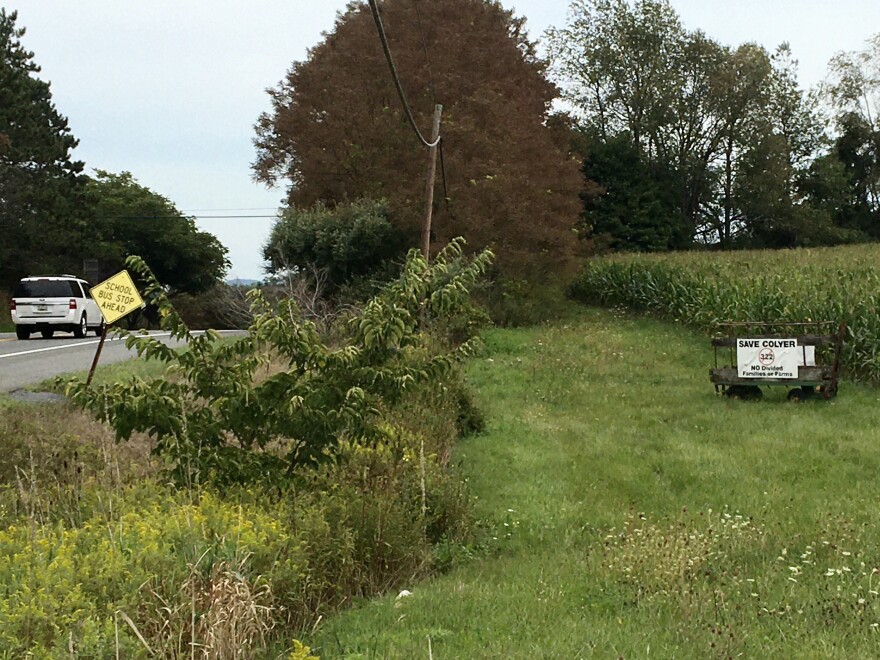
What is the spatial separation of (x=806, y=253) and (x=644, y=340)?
35.2 ft

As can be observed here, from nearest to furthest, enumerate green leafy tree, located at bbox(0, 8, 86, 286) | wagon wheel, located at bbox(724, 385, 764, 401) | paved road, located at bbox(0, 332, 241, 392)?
wagon wheel, located at bbox(724, 385, 764, 401)
paved road, located at bbox(0, 332, 241, 392)
green leafy tree, located at bbox(0, 8, 86, 286)

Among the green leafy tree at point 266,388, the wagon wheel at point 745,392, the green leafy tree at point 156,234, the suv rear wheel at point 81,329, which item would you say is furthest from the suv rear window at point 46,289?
the green leafy tree at point 156,234

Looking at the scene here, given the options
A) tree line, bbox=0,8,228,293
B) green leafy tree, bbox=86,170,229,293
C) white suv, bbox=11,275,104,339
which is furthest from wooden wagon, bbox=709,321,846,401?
green leafy tree, bbox=86,170,229,293

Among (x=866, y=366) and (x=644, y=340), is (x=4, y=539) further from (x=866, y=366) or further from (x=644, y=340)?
(x=644, y=340)

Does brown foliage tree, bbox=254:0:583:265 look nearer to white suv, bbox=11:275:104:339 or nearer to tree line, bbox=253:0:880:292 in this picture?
tree line, bbox=253:0:880:292

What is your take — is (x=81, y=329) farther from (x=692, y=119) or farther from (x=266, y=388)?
(x=692, y=119)

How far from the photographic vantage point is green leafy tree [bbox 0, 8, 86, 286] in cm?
4703

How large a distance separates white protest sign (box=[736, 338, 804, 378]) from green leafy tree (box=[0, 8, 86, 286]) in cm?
4043

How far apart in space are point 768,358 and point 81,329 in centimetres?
1979

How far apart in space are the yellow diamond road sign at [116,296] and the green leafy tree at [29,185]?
38.7 metres

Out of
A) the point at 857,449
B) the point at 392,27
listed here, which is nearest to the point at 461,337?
the point at 857,449

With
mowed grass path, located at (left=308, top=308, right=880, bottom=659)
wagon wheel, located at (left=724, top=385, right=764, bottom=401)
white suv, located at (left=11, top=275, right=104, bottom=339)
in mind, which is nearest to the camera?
mowed grass path, located at (left=308, top=308, right=880, bottom=659)

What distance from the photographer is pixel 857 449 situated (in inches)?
441

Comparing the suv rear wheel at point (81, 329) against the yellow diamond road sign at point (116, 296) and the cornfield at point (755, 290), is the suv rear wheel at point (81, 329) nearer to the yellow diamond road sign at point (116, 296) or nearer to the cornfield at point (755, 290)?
the cornfield at point (755, 290)
